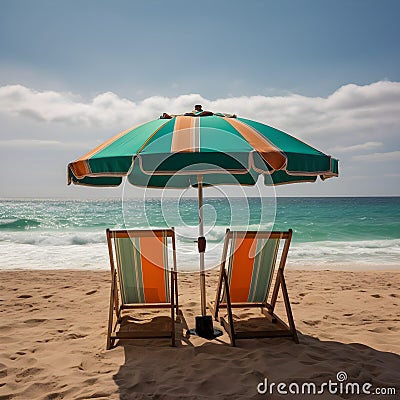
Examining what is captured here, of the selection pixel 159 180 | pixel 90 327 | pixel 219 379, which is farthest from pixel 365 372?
pixel 159 180

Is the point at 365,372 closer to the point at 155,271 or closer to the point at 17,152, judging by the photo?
the point at 155,271

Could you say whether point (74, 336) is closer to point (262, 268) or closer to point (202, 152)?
point (262, 268)

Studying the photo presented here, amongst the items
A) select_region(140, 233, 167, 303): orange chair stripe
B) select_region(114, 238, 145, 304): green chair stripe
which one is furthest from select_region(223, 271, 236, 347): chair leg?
select_region(114, 238, 145, 304): green chair stripe

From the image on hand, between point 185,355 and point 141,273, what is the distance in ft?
2.92

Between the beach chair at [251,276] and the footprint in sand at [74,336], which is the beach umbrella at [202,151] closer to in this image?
the beach chair at [251,276]

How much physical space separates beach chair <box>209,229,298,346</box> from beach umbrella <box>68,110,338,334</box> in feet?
2.97

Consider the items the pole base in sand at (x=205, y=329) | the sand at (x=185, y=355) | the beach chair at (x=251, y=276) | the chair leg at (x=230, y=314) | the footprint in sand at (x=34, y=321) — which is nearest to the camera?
the sand at (x=185, y=355)

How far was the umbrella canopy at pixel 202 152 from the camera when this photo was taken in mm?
2766

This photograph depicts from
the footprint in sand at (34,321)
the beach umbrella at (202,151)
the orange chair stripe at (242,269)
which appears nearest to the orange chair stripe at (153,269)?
the orange chair stripe at (242,269)

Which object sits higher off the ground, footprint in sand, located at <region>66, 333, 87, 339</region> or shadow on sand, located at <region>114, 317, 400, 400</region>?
shadow on sand, located at <region>114, 317, 400, 400</region>

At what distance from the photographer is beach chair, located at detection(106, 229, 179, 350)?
12.3 feet

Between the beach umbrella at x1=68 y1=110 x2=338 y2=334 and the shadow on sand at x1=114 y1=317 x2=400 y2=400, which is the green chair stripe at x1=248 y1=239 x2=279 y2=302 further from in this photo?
the beach umbrella at x1=68 y1=110 x2=338 y2=334

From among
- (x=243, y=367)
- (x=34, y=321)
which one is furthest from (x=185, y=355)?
(x=34, y=321)

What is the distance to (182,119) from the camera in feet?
11.4
